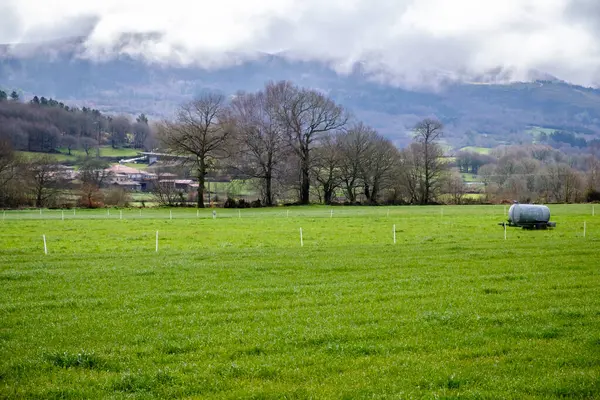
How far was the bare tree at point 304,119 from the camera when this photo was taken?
8638cm

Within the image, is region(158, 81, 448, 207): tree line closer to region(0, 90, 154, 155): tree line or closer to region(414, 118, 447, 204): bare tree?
region(414, 118, 447, 204): bare tree

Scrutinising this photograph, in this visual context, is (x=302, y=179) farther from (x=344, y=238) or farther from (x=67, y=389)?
(x=67, y=389)

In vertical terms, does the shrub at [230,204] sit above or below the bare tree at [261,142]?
below

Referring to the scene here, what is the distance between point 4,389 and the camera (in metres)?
8.98

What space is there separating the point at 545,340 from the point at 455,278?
7.37m

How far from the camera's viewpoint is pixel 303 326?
1263cm

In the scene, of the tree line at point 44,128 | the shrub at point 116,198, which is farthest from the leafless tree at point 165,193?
the tree line at point 44,128

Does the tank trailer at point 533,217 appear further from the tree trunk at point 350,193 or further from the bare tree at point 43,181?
the bare tree at point 43,181

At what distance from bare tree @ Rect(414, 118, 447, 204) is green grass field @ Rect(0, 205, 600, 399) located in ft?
248

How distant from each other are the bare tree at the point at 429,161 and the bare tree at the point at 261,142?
2849 centimetres


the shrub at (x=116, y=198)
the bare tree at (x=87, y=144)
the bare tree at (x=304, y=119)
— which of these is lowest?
the shrub at (x=116, y=198)

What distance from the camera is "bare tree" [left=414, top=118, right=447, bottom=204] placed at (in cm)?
9944

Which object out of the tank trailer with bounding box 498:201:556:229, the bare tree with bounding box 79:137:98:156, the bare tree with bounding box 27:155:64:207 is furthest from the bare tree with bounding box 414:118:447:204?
the bare tree with bounding box 79:137:98:156

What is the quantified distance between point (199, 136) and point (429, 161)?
140 ft
